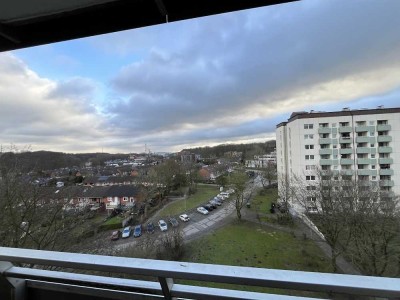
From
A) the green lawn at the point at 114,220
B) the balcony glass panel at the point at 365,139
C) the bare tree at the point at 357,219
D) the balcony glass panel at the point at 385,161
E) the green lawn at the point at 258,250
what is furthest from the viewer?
the balcony glass panel at the point at 365,139

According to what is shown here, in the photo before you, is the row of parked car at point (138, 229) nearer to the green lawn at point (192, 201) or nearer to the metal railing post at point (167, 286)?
the green lawn at point (192, 201)

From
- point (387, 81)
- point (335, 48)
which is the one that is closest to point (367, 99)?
point (387, 81)

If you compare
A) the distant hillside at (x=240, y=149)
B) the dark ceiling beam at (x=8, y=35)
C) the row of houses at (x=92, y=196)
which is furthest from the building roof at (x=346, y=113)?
the dark ceiling beam at (x=8, y=35)

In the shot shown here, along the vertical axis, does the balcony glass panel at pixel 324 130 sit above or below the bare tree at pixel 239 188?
above

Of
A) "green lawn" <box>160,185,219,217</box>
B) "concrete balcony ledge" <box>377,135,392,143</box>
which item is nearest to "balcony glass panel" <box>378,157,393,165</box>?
"concrete balcony ledge" <box>377,135,392,143</box>

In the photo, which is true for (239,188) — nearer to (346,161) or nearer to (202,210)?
(202,210)

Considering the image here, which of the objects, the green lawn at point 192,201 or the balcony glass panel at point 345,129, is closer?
the green lawn at point 192,201

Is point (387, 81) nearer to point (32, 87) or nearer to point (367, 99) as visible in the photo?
point (367, 99)
